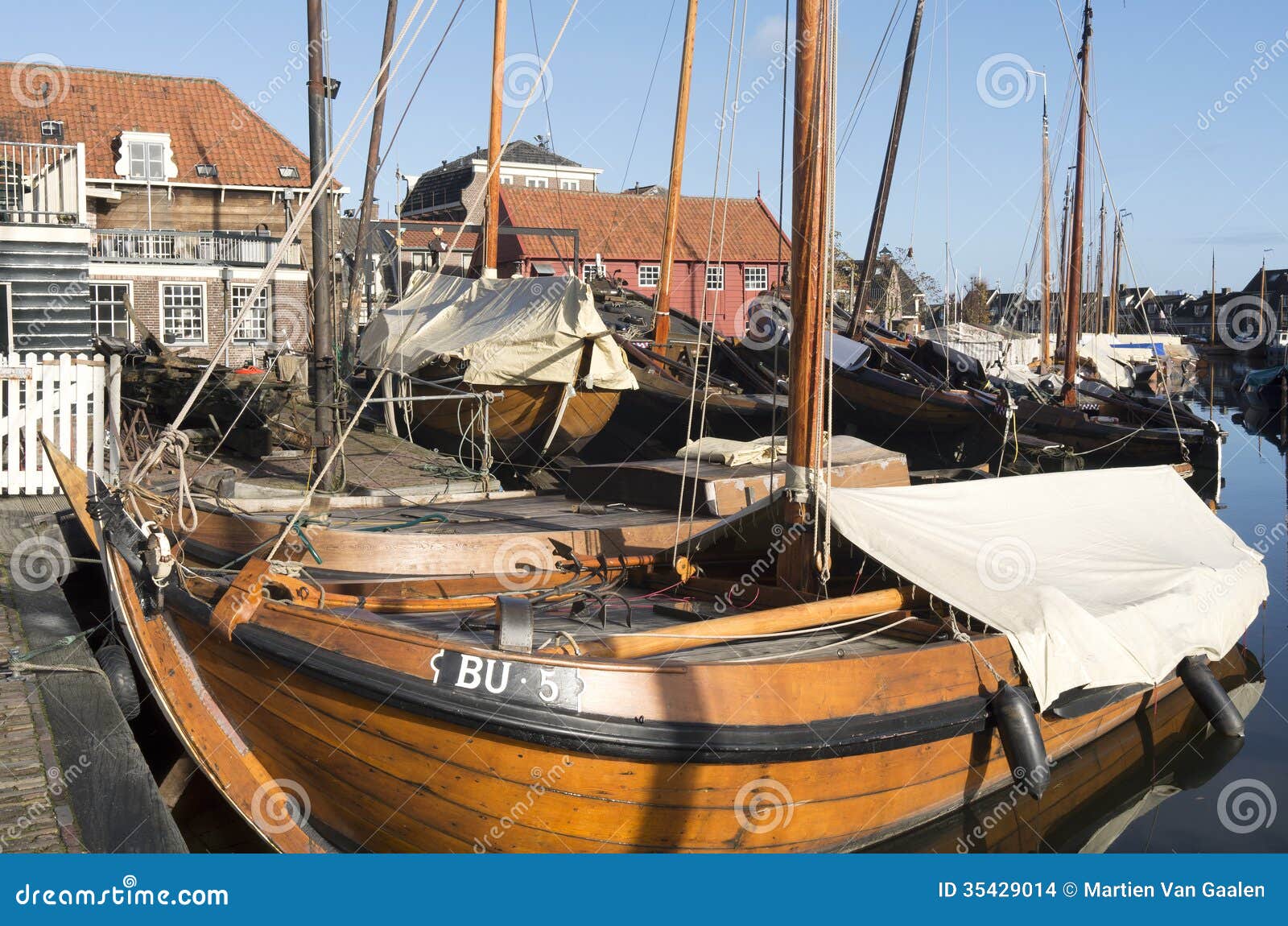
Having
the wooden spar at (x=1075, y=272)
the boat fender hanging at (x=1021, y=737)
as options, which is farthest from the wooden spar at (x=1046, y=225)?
the boat fender hanging at (x=1021, y=737)

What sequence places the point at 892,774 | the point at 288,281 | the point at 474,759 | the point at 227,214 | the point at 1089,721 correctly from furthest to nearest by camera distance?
the point at 227,214 < the point at 288,281 < the point at 1089,721 < the point at 892,774 < the point at 474,759

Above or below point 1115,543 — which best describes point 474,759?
below

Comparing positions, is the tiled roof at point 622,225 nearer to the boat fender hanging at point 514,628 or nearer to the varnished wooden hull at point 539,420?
the varnished wooden hull at point 539,420

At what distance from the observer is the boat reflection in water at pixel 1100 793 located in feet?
24.1

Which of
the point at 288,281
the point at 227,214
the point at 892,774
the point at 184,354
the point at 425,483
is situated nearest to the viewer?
the point at 892,774

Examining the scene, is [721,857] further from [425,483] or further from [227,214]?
[227,214]

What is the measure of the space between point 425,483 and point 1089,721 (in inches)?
254

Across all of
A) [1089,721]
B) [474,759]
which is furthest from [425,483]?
[1089,721]

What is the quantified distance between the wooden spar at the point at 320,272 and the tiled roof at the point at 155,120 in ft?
68.3

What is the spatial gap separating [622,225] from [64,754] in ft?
130

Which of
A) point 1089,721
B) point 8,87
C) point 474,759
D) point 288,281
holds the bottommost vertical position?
point 1089,721

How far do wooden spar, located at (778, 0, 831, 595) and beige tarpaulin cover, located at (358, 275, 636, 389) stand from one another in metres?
7.50

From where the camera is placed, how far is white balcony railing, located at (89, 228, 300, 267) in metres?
25.9

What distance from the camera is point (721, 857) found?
5887mm
